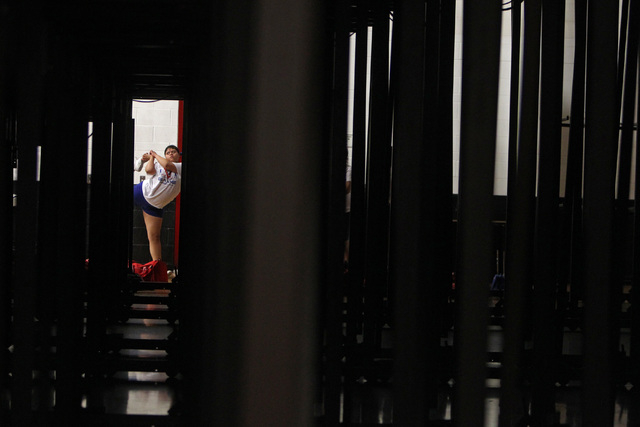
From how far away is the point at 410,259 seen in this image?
0.29 m

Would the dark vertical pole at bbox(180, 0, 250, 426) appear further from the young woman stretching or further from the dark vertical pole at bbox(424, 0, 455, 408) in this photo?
the young woman stretching

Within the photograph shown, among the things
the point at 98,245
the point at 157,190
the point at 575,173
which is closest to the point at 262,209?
the point at 575,173

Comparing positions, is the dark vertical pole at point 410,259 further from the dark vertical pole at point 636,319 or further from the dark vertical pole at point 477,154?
the dark vertical pole at point 636,319

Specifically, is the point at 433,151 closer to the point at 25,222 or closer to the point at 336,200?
the point at 336,200

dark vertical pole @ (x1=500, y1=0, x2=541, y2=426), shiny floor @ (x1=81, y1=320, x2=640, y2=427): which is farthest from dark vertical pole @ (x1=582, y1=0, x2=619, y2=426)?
shiny floor @ (x1=81, y1=320, x2=640, y2=427)

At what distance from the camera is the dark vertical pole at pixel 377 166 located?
4.56 ft

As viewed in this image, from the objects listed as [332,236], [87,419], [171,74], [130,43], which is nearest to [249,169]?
[332,236]

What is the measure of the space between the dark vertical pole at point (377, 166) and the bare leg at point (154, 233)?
3.87 meters

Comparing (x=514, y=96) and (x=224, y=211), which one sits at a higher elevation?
(x=514, y=96)

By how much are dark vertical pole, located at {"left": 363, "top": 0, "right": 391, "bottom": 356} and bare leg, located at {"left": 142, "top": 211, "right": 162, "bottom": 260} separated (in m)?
3.87

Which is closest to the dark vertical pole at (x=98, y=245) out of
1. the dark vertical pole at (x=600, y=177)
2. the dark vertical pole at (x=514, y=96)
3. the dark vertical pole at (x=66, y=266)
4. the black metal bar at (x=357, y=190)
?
the dark vertical pole at (x=66, y=266)

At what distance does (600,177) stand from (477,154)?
0.07 m

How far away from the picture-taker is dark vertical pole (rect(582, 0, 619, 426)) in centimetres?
27

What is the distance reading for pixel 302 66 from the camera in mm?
178
